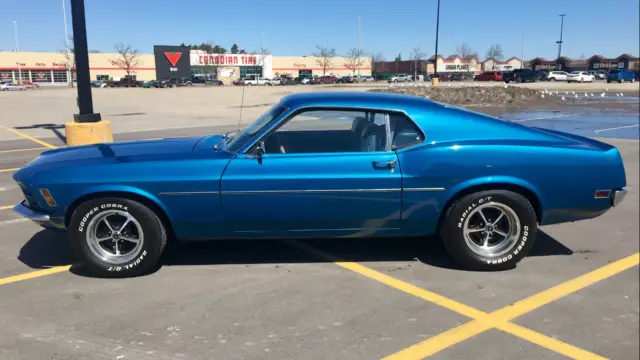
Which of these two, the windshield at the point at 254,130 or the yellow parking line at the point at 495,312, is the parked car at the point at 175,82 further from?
the yellow parking line at the point at 495,312

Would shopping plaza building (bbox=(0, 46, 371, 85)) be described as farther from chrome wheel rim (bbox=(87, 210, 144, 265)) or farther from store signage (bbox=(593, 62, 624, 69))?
chrome wheel rim (bbox=(87, 210, 144, 265))

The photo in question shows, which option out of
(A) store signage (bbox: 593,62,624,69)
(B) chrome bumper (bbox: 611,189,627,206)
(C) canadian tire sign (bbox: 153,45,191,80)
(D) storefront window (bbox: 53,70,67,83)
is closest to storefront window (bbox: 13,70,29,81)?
(D) storefront window (bbox: 53,70,67,83)

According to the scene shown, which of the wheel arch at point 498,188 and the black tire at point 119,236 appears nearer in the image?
the black tire at point 119,236

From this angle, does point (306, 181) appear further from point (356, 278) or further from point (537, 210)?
point (537, 210)

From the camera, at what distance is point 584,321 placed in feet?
10.6

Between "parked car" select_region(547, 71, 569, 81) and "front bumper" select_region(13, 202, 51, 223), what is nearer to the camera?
"front bumper" select_region(13, 202, 51, 223)

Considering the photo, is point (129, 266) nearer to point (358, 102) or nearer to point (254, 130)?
point (254, 130)

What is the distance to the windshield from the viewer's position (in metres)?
3.98

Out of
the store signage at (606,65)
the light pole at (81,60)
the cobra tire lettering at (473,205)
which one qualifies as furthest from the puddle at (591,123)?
the store signage at (606,65)

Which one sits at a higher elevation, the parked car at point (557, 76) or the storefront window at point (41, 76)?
the storefront window at point (41, 76)

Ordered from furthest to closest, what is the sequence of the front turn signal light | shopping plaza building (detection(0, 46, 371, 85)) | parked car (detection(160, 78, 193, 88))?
shopping plaza building (detection(0, 46, 371, 85)) → parked car (detection(160, 78, 193, 88)) → the front turn signal light

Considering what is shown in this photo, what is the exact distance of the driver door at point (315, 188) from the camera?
3.80 metres

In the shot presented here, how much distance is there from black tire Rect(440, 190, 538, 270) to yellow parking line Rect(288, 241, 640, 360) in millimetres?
436

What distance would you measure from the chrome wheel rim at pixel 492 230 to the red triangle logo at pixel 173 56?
296ft
